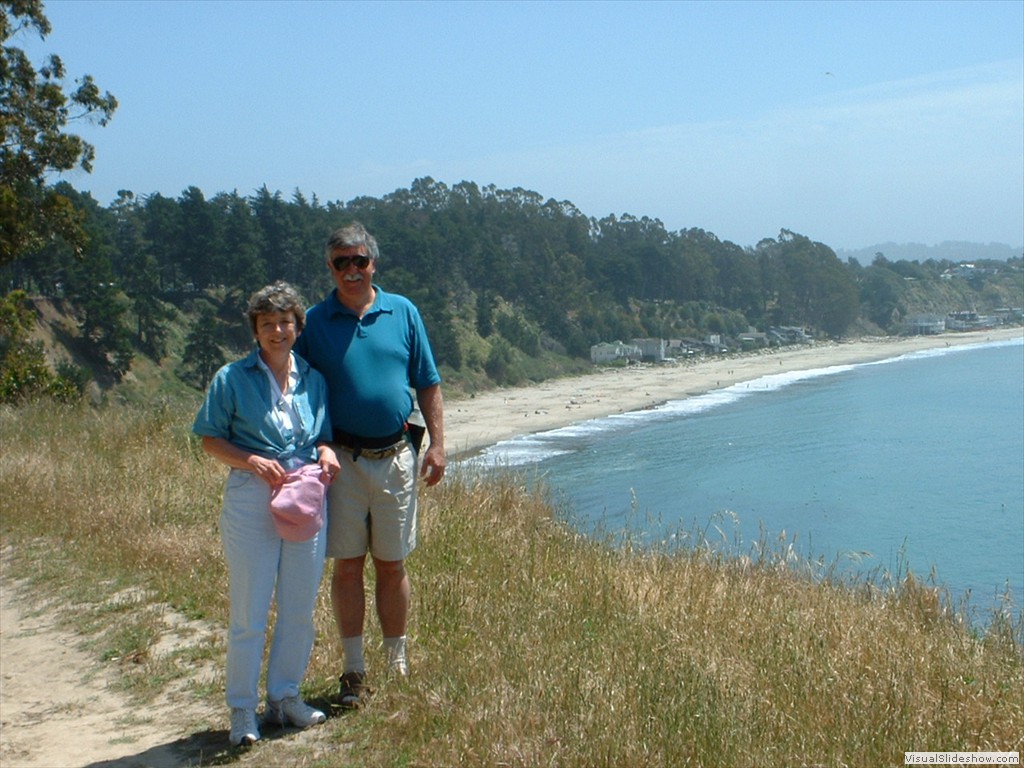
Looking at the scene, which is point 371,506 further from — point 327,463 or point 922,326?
point 922,326

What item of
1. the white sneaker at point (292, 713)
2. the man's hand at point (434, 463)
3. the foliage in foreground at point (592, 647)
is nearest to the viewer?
the foliage in foreground at point (592, 647)

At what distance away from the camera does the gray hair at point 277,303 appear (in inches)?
161

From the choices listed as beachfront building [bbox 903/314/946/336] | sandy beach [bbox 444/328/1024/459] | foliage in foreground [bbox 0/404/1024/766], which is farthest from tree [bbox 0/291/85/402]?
beachfront building [bbox 903/314/946/336]

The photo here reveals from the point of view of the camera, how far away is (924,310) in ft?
319

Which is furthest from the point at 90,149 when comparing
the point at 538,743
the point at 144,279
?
the point at 144,279

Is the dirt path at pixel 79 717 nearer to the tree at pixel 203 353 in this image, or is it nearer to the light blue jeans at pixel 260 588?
the light blue jeans at pixel 260 588

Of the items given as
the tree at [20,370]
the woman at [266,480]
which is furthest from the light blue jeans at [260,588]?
the tree at [20,370]

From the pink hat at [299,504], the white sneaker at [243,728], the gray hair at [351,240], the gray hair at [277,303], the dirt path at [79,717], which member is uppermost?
the gray hair at [351,240]

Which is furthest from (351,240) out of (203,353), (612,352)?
(612,352)

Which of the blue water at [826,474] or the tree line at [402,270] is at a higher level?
the tree line at [402,270]

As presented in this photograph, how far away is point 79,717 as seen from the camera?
187 inches

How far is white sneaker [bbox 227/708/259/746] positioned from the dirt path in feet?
0.27

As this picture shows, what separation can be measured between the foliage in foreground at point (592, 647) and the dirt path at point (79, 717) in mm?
256

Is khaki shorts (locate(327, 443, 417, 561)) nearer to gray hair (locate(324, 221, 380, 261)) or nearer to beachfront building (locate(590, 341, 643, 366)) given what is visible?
gray hair (locate(324, 221, 380, 261))
